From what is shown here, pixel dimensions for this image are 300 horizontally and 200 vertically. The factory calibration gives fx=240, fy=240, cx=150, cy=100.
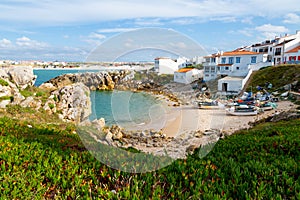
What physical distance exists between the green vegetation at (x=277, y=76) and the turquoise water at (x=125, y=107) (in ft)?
104

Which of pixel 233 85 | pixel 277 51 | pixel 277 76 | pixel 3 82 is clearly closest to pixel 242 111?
pixel 233 85

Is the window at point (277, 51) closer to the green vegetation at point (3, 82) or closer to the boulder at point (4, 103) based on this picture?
the green vegetation at point (3, 82)

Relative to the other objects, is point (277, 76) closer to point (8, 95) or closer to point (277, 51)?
point (277, 51)

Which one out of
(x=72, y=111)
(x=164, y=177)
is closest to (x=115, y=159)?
(x=164, y=177)

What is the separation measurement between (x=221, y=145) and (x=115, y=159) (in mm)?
3312

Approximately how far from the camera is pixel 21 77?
20406 millimetres

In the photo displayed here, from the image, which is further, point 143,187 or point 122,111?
point 122,111

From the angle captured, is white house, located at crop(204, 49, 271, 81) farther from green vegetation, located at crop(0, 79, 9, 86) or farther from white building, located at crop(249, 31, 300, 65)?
green vegetation, located at crop(0, 79, 9, 86)

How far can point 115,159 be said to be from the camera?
4.84 m

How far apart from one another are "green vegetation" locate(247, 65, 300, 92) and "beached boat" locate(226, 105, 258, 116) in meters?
10.7

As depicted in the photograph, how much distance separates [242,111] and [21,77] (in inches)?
827

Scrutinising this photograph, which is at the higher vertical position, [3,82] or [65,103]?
[3,82]

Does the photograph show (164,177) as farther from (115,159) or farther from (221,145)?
(221,145)

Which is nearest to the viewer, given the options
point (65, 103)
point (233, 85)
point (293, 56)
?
point (65, 103)
